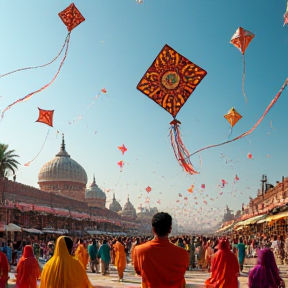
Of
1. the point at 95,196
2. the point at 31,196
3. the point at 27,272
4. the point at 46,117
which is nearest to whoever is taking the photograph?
the point at 27,272

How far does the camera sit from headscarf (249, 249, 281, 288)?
16.1 ft

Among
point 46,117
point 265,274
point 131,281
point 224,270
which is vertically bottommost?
point 131,281

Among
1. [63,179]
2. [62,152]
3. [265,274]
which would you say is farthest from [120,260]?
[62,152]

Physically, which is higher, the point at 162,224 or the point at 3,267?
the point at 162,224

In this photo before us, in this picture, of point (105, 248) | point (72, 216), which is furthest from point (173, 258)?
point (72, 216)

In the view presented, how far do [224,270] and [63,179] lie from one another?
214 feet

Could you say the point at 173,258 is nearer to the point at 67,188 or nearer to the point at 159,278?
the point at 159,278

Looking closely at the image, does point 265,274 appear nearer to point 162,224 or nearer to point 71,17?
point 162,224

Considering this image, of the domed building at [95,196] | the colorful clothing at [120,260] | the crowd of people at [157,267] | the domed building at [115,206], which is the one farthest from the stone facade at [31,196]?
the domed building at [115,206]

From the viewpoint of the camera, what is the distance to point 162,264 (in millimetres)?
3479

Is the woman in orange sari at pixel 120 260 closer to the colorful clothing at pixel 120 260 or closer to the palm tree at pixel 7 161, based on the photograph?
the colorful clothing at pixel 120 260

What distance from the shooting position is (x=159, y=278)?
3.48 m

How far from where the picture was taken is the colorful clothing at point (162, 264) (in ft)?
11.4

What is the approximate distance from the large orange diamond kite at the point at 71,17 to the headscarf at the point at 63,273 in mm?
9185
